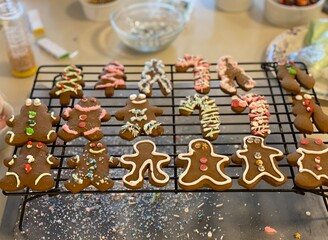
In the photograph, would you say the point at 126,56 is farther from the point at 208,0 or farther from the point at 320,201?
the point at 320,201

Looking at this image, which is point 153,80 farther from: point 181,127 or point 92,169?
point 92,169

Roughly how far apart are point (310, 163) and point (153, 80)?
413 millimetres

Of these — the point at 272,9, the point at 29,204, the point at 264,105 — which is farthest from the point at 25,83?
the point at 272,9

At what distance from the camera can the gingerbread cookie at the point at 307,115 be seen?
36.5 inches

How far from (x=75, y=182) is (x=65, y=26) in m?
0.79

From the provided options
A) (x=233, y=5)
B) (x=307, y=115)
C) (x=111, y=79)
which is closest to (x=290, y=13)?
(x=233, y=5)

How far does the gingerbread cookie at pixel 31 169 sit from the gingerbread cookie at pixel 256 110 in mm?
400

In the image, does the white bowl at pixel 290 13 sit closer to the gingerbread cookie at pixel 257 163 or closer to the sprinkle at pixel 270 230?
the gingerbread cookie at pixel 257 163

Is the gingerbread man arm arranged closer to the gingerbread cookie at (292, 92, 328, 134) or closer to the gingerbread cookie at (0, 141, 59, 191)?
the gingerbread cookie at (0, 141, 59, 191)

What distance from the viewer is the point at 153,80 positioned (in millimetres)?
1068

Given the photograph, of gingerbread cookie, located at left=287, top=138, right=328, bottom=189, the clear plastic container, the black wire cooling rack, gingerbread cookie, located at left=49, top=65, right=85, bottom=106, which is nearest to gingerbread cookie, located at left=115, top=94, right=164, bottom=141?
the black wire cooling rack

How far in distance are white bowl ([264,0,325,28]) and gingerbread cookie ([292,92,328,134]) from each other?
18.4 inches

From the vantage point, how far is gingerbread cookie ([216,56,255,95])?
1041 millimetres

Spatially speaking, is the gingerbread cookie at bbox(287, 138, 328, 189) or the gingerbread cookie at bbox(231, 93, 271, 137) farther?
the gingerbread cookie at bbox(231, 93, 271, 137)
